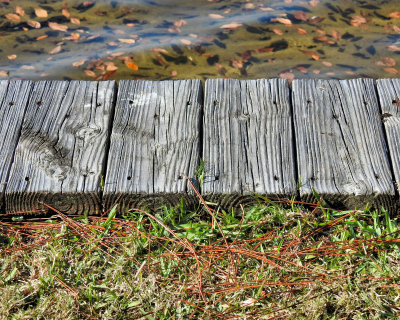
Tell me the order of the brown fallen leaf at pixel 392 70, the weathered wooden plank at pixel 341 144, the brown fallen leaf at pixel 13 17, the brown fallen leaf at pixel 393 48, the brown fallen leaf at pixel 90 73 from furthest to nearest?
the brown fallen leaf at pixel 13 17 → the brown fallen leaf at pixel 393 48 → the brown fallen leaf at pixel 90 73 → the brown fallen leaf at pixel 392 70 → the weathered wooden plank at pixel 341 144

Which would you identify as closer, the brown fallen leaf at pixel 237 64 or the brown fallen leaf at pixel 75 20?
the brown fallen leaf at pixel 237 64

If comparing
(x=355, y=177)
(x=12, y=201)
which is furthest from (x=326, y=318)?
(x=12, y=201)

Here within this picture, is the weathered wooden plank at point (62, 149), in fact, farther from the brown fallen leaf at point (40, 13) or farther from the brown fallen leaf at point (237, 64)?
the brown fallen leaf at point (40, 13)

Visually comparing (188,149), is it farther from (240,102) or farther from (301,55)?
(301,55)

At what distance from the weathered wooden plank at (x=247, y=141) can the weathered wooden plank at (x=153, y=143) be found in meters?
0.10

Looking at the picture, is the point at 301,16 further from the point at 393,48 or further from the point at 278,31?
the point at 393,48

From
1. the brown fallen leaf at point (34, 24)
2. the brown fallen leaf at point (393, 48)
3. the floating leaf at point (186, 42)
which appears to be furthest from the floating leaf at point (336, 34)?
the brown fallen leaf at point (34, 24)

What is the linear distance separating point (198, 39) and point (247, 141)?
2.62 metres

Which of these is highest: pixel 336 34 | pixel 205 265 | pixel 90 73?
pixel 205 265

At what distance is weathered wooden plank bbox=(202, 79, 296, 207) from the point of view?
2814 millimetres

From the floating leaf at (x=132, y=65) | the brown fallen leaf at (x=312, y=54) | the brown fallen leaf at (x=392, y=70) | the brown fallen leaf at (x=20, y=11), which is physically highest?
the brown fallen leaf at (x=20, y=11)

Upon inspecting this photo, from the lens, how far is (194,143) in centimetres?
298

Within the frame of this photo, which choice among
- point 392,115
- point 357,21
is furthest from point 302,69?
point 392,115

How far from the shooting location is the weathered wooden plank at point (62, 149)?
2.83 m
